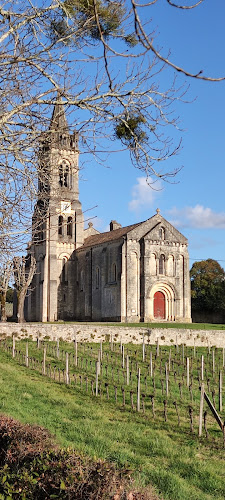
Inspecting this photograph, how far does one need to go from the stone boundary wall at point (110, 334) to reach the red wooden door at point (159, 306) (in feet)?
52.1

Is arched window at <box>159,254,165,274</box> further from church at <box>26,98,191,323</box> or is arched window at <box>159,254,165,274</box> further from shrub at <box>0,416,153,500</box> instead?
shrub at <box>0,416,153,500</box>

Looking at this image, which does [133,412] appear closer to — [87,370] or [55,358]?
[87,370]

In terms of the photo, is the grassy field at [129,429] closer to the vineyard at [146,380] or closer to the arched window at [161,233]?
the vineyard at [146,380]

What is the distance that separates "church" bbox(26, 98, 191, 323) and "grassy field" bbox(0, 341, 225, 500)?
2965cm

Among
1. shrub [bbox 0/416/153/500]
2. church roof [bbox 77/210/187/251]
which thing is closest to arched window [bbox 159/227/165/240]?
church roof [bbox 77/210/187/251]

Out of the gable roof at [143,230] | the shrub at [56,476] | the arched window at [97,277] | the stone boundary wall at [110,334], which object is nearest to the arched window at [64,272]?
the gable roof at [143,230]

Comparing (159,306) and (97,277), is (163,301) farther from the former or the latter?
(97,277)

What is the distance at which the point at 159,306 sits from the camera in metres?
51.7

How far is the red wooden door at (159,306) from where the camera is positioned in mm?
51406

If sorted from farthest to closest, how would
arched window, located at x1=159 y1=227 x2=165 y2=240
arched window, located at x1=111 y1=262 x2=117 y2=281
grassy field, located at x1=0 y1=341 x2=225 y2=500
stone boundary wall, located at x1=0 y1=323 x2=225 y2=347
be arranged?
arched window, located at x1=159 y1=227 x2=165 y2=240 < arched window, located at x1=111 y1=262 x2=117 y2=281 < stone boundary wall, located at x1=0 y1=323 x2=225 y2=347 < grassy field, located at x1=0 y1=341 x2=225 y2=500

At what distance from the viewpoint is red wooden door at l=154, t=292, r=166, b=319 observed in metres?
51.4

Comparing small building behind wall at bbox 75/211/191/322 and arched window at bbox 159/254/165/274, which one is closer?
small building behind wall at bbox 75/211/191/322

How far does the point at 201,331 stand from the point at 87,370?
15.7 m

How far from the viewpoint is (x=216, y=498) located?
7.61 meters
